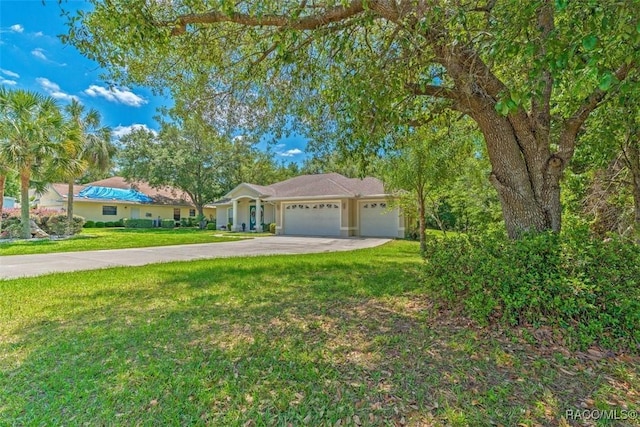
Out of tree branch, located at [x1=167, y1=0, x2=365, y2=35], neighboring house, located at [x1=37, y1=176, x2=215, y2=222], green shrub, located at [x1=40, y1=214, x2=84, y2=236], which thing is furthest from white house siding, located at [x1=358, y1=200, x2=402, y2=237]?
neighboring house, located at [x1=37, y1=176, x2=215, y2=222]

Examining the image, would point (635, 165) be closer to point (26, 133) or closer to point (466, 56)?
point (466, 56)

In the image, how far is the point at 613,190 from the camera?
741cm

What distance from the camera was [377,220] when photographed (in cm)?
2056

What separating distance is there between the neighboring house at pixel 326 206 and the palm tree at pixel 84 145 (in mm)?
8585

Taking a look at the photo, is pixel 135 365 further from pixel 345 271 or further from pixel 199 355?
pixel 345 271

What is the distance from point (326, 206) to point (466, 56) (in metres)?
17.2

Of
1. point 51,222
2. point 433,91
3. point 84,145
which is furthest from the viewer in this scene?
point 84,145

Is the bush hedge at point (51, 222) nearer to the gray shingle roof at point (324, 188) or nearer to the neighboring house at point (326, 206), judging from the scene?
the neighboring house at point (326, 206)

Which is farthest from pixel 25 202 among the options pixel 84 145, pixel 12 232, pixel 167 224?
pixel 167 224

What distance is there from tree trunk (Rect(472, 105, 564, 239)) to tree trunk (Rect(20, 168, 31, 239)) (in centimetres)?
1765

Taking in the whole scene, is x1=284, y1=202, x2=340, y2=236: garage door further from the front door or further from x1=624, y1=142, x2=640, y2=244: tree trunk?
x1=624, y1=142, x2=640, y2=244: tree trunk

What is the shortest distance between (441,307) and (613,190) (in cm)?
594

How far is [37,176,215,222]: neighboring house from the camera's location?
28484 millimetres

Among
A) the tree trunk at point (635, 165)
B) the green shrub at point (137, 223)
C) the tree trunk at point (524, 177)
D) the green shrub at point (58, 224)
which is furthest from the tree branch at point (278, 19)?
the green shrub at point (137, 223)
